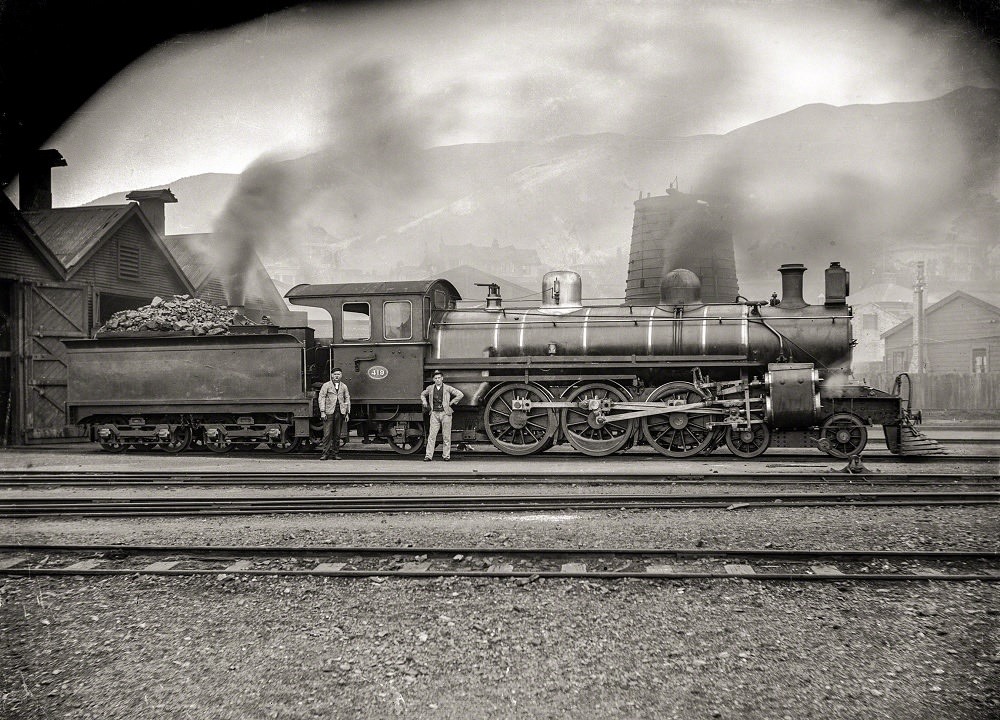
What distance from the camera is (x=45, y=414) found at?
20.1 metres

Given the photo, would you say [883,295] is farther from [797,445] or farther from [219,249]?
[219,249]

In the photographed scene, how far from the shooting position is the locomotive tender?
13.0m

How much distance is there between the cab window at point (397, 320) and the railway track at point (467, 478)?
337cm

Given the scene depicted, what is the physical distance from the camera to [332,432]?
13.9m

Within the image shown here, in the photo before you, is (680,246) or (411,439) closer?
(411,439)

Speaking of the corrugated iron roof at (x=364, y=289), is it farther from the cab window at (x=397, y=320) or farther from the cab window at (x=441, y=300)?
the cab window at (x=441, y=300)

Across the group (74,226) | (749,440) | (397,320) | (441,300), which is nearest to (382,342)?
(397,320)

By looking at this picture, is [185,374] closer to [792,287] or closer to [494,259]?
[792,287]

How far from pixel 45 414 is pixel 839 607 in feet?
69.6

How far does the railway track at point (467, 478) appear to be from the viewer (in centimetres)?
1001

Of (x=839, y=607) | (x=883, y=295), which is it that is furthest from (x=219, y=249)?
(x=883, y=295)

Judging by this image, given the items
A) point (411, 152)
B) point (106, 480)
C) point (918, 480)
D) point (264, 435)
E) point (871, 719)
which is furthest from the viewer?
point (264, 435)

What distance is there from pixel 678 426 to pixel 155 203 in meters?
20.7

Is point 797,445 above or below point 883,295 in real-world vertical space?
below
